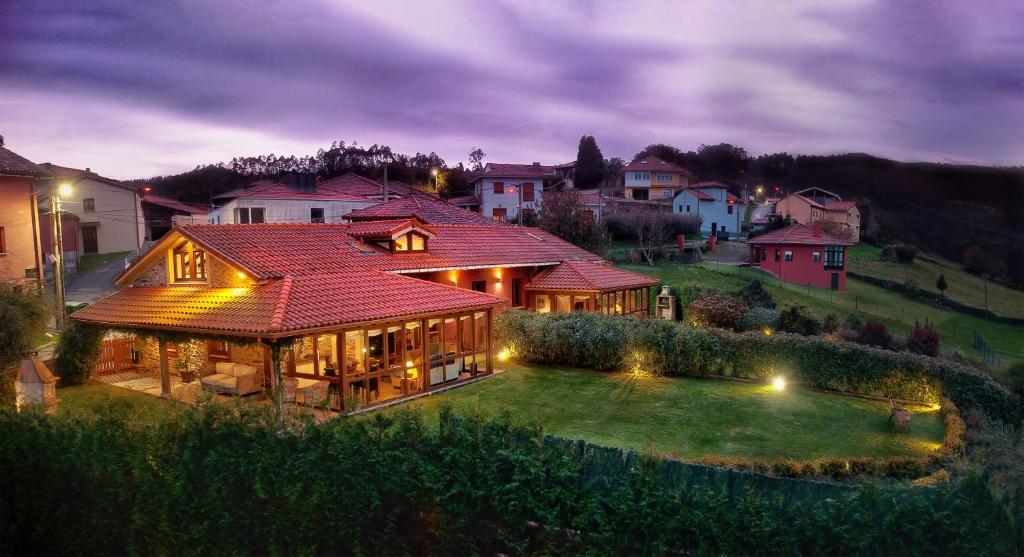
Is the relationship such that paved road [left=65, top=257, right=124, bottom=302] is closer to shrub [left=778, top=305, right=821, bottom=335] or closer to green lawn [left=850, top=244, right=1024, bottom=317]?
shrub [left=778, top=305, right=821, bottom=335]

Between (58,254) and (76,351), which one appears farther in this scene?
(58,254)

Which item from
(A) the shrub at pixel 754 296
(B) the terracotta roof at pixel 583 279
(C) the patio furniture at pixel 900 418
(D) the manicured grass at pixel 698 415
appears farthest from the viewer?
(A) the shrub at pixel 754 296

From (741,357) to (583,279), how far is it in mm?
8648

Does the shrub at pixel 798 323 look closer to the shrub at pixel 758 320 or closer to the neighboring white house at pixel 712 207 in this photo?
the shrub at pixel 758 320

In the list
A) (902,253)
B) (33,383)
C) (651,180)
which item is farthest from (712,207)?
(33,383)

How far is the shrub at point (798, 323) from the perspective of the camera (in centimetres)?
2564

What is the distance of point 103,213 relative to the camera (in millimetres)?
41625

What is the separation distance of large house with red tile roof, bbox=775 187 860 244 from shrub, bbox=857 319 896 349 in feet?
92.1

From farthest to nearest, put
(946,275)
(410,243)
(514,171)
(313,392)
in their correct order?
(514,171) < (946,275) < (410,243) < (313,392)

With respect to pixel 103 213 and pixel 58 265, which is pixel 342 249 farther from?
pixel 103 213

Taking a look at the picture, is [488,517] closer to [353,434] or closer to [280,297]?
[353,434]

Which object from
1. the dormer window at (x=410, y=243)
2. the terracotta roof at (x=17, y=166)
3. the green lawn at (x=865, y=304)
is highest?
the terracotta roof at (x=17, y=166)

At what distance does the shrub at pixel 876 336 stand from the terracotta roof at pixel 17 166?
100 ft

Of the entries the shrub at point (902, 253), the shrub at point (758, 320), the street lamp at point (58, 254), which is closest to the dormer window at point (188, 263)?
the street lamp at point (58, 254)
